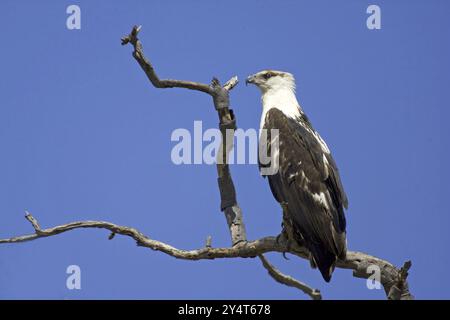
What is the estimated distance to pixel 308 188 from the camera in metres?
9.08

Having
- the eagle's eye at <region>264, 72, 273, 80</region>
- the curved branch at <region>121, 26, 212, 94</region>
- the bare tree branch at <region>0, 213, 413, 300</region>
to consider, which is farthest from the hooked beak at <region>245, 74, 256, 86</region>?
the bare tree branch at <region>0, 213, 413, 300</region>

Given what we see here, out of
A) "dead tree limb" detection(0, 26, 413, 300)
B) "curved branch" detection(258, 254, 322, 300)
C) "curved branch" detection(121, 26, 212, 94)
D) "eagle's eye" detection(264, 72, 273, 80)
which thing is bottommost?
"curved branch" detection(258, 254, 322, 300)

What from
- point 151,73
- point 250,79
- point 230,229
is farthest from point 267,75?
point 230,229

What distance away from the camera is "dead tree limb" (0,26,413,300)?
8523mm

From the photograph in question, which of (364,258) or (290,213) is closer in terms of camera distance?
(364,258)

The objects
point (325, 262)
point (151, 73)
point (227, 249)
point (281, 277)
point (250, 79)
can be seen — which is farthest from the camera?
point (250, 79)

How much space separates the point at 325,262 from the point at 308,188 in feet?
3.29

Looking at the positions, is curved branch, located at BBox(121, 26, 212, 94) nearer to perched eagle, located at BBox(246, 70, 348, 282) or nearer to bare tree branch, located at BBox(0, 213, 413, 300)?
perched eagle, located at BBox(246, 70, 348, 282)

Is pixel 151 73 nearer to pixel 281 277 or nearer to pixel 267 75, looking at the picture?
pixel 267 75

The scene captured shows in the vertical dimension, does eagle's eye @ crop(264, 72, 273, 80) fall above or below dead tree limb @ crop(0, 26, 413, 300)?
above

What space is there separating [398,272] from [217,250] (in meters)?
2.24
